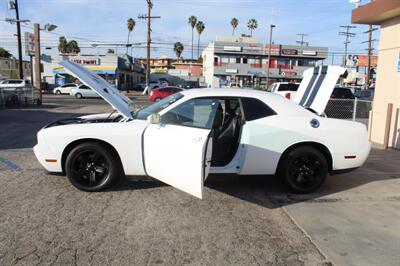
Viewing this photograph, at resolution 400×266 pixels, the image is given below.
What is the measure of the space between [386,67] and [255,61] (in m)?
58.4

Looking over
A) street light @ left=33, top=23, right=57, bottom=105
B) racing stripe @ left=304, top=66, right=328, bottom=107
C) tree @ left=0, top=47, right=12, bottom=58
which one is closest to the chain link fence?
racing stripe @ left=304, top=66, right=328, bottom=107

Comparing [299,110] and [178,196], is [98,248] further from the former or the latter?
[299,110]

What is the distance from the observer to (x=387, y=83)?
10102 mm

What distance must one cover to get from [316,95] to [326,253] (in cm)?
344

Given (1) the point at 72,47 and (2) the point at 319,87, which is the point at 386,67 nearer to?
(2) the point at 319,87

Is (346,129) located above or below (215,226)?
above

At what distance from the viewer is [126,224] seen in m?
4.27

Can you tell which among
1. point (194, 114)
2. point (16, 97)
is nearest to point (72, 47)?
point (16, 97)

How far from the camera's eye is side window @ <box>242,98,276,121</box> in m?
5.28

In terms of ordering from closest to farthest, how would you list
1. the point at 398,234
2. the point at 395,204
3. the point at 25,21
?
the point at 398,234
the point at 395,204
the point at 25,21

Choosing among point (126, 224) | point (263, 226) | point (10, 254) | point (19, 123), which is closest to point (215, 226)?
point (263, 226)

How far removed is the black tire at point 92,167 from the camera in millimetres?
5105

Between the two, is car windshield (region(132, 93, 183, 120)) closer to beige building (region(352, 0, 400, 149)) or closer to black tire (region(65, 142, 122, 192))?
black tire (region(65, 142, 122, 192))

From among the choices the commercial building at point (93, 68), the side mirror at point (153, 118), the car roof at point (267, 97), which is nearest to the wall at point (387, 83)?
the car roof at point (267, 97)
